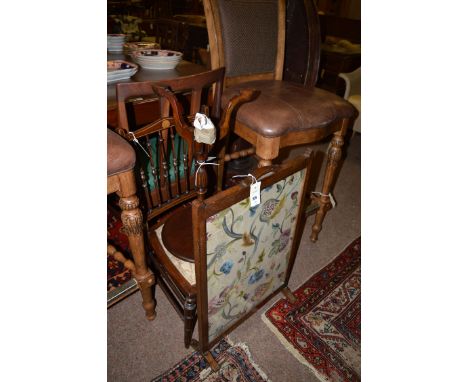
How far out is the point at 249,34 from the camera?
125cm

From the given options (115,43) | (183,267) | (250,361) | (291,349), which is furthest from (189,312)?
(115,43)

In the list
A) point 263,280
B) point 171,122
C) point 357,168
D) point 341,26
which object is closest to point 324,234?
point 263,280

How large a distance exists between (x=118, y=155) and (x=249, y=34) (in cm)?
85

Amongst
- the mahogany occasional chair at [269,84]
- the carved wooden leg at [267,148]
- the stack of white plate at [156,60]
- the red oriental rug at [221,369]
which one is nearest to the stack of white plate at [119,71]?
the stack of white plate at [156,60]

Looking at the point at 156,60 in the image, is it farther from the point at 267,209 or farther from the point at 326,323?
the point at 326,323

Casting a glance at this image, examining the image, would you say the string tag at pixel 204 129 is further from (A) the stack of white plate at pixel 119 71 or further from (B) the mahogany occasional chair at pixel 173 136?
(A) the stack of white plate at pixel 119 71

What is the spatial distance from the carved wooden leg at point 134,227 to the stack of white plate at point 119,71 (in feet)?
1.63

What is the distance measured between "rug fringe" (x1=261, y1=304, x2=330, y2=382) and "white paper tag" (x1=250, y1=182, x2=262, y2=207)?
70cm

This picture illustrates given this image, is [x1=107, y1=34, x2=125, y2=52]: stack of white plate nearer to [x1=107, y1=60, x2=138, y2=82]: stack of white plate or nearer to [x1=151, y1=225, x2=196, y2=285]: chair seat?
[x1=107, y1=60, x2=138, y2=82]: stack of white plate

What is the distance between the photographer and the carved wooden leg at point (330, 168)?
4.16 feet

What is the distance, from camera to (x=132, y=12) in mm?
3113

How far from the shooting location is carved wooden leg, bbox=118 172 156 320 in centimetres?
83

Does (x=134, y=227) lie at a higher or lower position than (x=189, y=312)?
higher

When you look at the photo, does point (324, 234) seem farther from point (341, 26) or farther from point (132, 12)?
point (341, 26)
